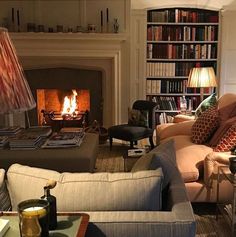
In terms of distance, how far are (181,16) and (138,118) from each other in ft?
6.07

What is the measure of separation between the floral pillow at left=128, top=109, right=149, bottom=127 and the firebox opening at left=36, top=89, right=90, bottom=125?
106 cm

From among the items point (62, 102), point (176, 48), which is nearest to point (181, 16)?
point (176, 48)

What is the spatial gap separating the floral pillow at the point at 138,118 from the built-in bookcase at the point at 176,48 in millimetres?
810

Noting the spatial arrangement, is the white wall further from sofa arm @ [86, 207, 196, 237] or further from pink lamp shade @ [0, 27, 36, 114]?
pink lamp shade @ [0, 27, 36, 114]

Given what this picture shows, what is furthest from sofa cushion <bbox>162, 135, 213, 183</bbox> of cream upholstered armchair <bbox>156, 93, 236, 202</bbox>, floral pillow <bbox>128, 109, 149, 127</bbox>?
floral pillow <bbox>128, 109, 149, 127</bbox>

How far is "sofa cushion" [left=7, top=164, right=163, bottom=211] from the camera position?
1.48 meters

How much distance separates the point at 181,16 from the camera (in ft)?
18.1

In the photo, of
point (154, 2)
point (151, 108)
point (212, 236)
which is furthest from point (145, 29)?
point (212, 236)

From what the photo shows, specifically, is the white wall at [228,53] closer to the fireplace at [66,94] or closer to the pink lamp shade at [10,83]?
the fireplace at [66,94]

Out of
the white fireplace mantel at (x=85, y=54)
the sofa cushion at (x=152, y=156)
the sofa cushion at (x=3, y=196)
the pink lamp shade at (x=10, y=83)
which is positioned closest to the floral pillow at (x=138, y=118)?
the white fireplace mantel at (x=85, y=54)

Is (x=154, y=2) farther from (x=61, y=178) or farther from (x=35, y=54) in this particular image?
(x=61, y=178)

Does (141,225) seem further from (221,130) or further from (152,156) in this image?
(221,130)

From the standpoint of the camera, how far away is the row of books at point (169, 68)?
5.61 m

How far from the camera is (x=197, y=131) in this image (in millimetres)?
3562
